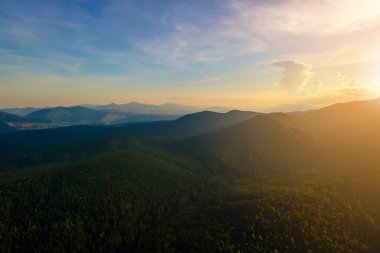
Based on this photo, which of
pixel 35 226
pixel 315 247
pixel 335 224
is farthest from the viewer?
pixel 35 226

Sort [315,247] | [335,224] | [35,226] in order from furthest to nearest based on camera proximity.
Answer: [35,226] < [335,224] < [315,247]

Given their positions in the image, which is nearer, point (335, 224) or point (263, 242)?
point (263, 242)

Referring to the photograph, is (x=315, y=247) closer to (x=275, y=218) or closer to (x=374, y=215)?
(x=275, y=218)

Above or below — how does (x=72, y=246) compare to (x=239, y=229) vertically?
below

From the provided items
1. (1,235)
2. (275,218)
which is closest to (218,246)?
(275,218)

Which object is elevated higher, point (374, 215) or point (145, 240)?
point (374, 215)

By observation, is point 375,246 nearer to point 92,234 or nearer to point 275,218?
point 275,218

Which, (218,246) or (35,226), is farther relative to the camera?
(35,226)

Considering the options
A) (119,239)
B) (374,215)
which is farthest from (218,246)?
(374,215)

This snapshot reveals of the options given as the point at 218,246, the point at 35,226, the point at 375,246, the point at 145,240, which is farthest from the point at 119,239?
the point at 375,246
